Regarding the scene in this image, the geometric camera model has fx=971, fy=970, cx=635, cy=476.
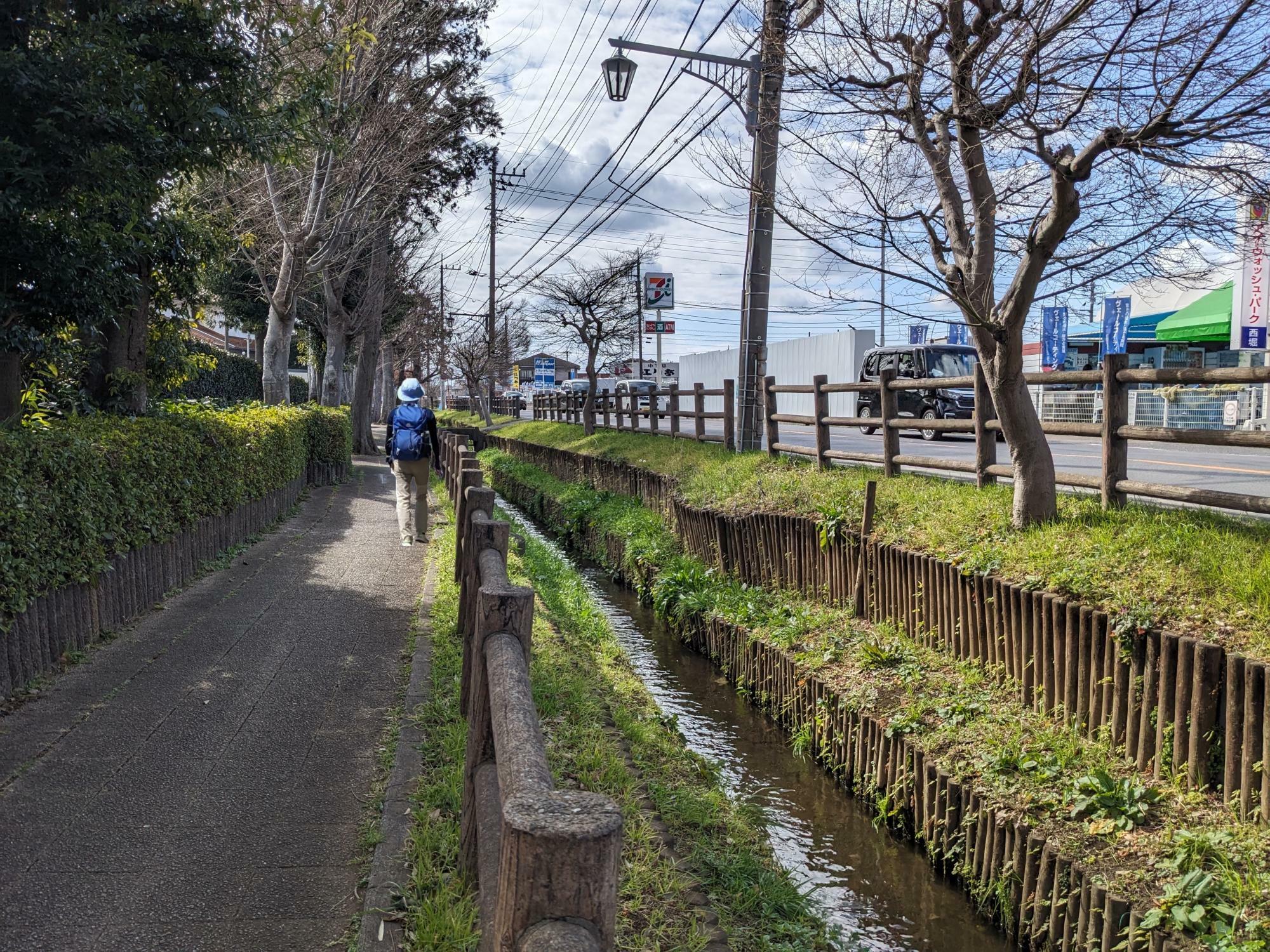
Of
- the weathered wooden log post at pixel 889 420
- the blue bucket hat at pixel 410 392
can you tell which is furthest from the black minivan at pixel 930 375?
the blue bucket hat at pixel 410 392

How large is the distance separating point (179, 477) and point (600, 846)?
7.08 m

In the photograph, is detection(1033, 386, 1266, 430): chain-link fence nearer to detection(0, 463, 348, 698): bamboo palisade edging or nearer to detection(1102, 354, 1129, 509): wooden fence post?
detection(1102, 354, 1129, 509): wooden fence post

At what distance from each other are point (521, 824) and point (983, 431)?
671 cm

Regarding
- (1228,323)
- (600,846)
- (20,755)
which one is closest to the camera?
(600,846)

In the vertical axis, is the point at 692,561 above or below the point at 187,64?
below

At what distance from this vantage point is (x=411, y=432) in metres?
10.5

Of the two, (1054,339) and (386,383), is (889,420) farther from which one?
(386,383)

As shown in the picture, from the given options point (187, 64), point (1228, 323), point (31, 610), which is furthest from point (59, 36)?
point (1228, 323)

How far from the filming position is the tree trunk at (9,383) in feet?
24.4

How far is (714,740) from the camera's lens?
7191mm

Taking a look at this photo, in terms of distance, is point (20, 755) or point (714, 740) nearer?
point (20, 755)

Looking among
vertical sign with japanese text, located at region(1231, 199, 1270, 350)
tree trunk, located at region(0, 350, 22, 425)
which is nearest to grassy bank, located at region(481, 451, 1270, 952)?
tree trunk, located at region(0, 350, 22, 425)

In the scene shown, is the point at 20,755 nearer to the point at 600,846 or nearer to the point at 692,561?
the point at 600,846

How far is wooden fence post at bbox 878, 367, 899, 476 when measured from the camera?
895cm
